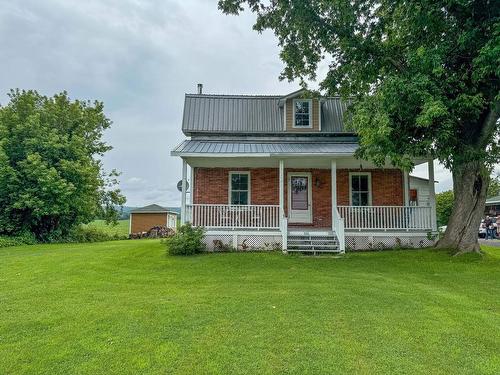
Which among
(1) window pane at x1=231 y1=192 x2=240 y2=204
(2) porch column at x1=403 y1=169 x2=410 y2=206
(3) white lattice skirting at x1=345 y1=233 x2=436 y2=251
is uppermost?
(2) porch column at x1=403 y1=169 x2=410 y2=206

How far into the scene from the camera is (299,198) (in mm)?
14219

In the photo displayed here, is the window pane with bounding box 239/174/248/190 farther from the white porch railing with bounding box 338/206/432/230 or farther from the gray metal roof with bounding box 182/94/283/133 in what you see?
the white porch railing with bounding box 338/206/432/230

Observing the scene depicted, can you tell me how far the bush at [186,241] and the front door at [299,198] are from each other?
14.2ft

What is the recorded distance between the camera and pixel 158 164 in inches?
914

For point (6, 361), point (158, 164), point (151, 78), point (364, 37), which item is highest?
point (151, 78)

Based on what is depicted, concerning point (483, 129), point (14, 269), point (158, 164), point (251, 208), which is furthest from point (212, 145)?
point (158, 164)

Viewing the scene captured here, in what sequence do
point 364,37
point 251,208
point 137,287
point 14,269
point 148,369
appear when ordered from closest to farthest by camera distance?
1. point 148,369
2. point 137,287
3. point 14,269
4. point 364,37
5. point 251,208

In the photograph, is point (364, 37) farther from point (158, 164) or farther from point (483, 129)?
point (158, 164)

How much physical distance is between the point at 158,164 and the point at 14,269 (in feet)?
47.6

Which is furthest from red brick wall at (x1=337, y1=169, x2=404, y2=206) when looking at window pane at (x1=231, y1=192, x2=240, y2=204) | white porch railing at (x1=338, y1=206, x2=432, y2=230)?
window pane at (x1=231, y1=192, x2=240, y2=204)

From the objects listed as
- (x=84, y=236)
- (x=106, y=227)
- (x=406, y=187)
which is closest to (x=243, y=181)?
(x=406, y=187)

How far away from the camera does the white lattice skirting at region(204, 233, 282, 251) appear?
39.2 ft

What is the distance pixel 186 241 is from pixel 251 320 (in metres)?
6.60

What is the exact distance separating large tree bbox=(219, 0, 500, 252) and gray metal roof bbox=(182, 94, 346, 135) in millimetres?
2904
